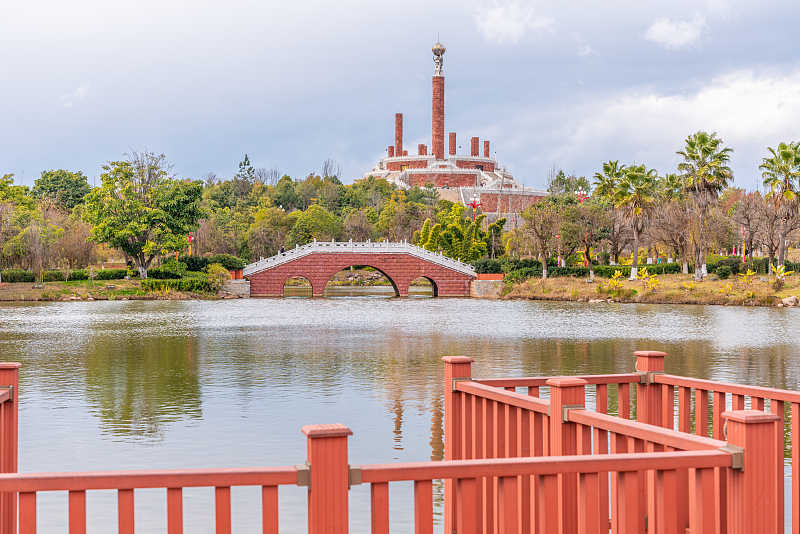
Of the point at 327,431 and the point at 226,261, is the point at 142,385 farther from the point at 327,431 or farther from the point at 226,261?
the point at 226,261

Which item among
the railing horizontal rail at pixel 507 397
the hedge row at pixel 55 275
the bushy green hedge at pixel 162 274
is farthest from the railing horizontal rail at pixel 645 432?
the bushy green hedge at pixel 162 274

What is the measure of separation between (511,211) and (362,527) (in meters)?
80.1

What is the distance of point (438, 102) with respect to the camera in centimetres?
8819

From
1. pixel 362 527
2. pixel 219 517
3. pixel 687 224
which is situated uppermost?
pixel 687 224

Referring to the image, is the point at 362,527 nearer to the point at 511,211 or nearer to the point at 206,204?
the point at 206,204

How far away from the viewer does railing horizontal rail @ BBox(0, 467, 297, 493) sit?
2670 millimetres

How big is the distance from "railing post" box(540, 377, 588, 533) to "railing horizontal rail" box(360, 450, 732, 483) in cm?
78

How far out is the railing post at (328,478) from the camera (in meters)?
2.73

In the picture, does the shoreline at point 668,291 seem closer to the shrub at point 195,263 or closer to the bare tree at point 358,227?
the shrub at point 195,263

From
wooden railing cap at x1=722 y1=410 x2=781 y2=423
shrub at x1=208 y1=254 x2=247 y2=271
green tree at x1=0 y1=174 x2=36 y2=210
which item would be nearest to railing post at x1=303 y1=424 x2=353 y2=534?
wooden railing cap at x1=722 y1=410 x2=781 y2=423

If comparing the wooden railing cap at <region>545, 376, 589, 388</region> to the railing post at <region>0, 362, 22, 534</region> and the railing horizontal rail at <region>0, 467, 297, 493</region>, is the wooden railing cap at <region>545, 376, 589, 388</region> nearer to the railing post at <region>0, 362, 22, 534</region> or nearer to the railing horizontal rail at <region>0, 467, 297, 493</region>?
the railing horizontal rail at <region>0, 467, 297, 493</region>

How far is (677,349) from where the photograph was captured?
17.5 metres

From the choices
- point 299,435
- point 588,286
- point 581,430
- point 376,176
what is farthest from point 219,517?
point 376,176

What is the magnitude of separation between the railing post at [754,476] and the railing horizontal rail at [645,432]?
0.40ft
